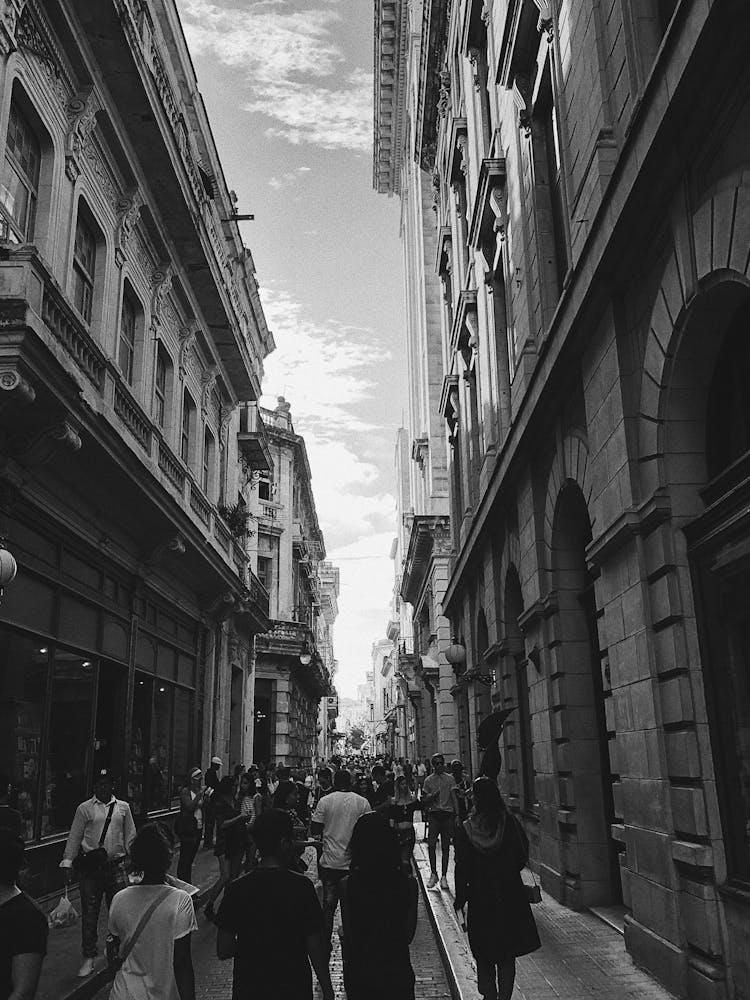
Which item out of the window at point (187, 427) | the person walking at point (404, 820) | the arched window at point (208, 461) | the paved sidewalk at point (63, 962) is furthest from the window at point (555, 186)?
the arched window at point (208, 461)

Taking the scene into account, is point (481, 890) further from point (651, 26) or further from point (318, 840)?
point (651, 26)

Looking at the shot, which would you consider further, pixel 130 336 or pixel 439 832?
pixel 130 336

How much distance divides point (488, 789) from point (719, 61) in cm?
545

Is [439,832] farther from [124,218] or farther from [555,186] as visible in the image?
[124,218]

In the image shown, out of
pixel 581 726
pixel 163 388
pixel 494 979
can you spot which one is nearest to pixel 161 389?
pixel 163 388

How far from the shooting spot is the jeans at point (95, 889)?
8.82 metres

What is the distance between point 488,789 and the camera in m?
6.58

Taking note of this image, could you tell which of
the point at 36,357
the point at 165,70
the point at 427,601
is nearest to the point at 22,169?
the point at 36,357

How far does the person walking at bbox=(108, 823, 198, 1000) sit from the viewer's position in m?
4.42

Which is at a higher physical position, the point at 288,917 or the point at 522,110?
the point at 522,110

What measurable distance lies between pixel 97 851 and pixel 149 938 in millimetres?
5044

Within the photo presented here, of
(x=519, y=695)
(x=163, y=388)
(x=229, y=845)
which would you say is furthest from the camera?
(x=163, y=388)

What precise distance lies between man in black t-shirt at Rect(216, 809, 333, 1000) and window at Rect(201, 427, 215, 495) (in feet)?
68.7

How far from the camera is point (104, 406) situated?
46.4 ft
